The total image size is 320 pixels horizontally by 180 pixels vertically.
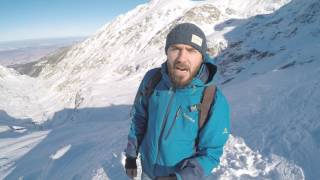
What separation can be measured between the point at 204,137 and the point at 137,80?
2260 inches

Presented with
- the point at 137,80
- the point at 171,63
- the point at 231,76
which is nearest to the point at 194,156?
the point at 171,63

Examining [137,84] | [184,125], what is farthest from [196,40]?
[137,84]

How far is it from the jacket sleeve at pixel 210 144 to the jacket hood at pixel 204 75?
0.17m

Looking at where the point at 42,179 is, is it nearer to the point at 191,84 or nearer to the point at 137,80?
the point at 191,84

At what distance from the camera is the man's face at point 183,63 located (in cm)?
327

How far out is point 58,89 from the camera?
87.2m

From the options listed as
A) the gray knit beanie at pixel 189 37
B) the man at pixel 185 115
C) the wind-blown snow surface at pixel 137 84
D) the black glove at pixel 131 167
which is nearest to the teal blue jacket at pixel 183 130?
the man at pixel 185 115

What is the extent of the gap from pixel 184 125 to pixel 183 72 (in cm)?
52

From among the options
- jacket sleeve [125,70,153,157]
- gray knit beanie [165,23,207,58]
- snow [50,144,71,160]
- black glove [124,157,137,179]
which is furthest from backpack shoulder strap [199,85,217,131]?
snow [50,144,71,160]

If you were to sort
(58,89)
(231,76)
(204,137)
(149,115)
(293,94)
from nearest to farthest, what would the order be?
(204,137)
(149,115)
(293,94)
(231,76)
(58,89)

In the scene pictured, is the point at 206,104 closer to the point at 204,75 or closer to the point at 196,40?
the point at 204,75

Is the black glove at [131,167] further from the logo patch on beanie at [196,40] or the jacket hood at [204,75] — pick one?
the logo patch on beanie at [196,40]

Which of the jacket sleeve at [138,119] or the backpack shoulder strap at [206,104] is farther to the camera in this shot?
the jacket sleeve at [138,119]

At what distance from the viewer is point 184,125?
330 centimetres
